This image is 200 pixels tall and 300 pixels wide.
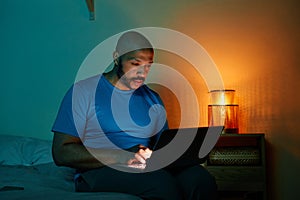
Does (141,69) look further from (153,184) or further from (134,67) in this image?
(153,184)

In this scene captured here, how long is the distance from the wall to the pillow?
0.29m

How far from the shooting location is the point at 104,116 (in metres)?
1.67

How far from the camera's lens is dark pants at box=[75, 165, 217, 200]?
51.7 inches

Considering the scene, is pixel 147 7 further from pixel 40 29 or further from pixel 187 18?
pixel 40 29

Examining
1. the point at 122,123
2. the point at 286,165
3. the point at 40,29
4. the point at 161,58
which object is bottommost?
the point at 286,165

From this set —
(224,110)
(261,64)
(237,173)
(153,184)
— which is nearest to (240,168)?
(237,173)

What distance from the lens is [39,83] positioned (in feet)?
8.35

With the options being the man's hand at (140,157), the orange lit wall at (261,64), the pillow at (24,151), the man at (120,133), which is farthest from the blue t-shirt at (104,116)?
the orange lit wall at (261,64)

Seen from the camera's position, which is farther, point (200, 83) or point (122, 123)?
point (200, 83)

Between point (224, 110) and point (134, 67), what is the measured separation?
2.37ft

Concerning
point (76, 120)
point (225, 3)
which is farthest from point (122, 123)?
point (225, 3)

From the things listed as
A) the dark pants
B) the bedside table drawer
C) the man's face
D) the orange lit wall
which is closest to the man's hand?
the dark pants

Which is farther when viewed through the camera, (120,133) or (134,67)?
(134,67)

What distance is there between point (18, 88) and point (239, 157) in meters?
1.29
